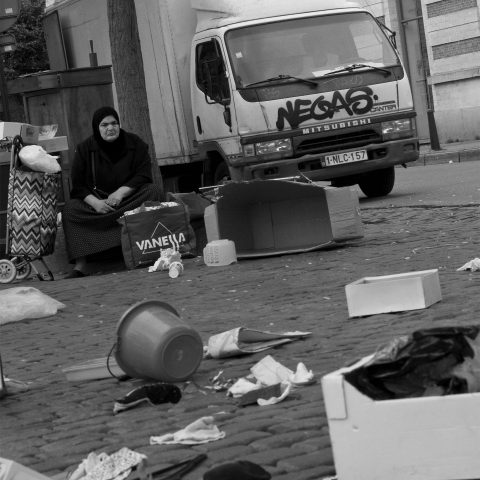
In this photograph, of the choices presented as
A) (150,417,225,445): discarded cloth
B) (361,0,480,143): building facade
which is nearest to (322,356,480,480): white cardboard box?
(150,417,225,445): discarded cloth

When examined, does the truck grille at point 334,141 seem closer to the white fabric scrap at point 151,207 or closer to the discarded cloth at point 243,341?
the white fabric scrap at point 151,207

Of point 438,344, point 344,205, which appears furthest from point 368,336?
point 344,205

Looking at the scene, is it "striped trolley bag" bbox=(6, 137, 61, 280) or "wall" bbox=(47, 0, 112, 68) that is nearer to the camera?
"striped trolley bag" bbox=(6, 137, 61, 280)

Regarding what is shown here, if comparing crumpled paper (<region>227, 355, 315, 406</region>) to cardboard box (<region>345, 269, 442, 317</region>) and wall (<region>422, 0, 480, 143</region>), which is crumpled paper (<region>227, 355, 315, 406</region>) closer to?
cardboard box (<region>345, 269, 442, 317</region>)

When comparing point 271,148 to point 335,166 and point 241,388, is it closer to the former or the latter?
point 335,166

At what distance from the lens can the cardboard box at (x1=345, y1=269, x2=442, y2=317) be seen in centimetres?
698

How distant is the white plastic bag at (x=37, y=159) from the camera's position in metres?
11.4

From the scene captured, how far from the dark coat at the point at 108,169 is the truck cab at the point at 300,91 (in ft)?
11.1

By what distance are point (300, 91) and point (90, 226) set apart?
4345 mm

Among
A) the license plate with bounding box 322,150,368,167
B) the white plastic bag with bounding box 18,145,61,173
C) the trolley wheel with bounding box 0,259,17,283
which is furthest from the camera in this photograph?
the license plate with bounding box 322,150,368,167

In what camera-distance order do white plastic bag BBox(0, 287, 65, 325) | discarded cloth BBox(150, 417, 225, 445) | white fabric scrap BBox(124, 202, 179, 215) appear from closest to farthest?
discarded cloth BBox(150, 417, 225, 445) < white plastic bag BBox(0, 287, 65, 325) < white fabric scrap BBox(124, 202, 179, 215)

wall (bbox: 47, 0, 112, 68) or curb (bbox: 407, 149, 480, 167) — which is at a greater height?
wall (bbox: 47, 0, 112, 68)

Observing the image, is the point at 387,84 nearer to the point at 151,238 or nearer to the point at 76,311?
the point at 151,238

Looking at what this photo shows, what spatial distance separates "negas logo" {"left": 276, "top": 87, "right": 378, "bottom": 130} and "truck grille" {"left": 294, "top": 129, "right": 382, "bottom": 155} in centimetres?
25
